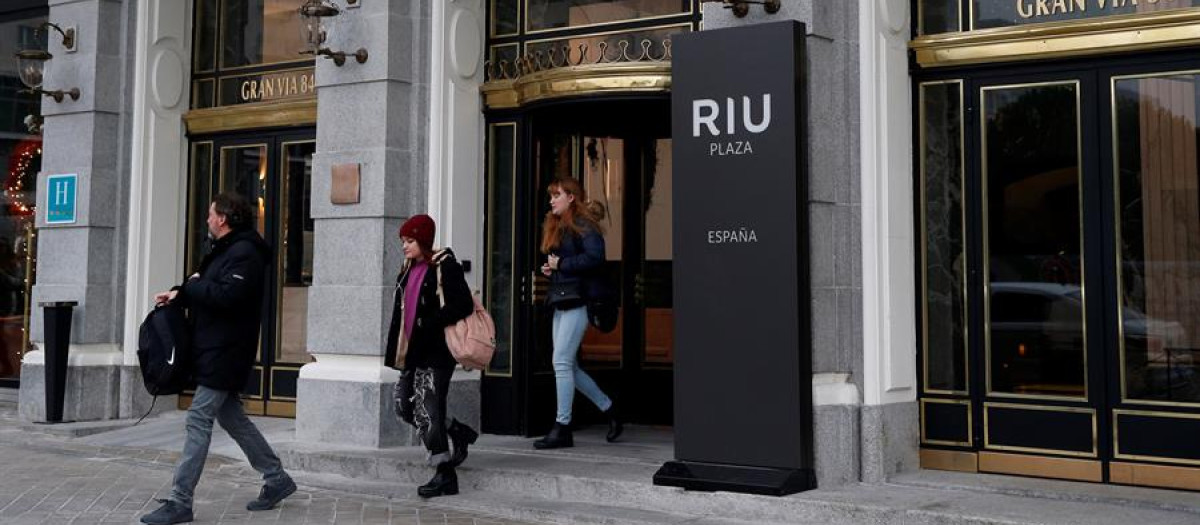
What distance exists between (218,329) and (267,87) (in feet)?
17.9

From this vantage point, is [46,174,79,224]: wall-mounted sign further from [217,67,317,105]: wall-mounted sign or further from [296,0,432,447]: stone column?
[296,0,432,447]: stone column

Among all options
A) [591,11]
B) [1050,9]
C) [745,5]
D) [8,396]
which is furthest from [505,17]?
[8,396]

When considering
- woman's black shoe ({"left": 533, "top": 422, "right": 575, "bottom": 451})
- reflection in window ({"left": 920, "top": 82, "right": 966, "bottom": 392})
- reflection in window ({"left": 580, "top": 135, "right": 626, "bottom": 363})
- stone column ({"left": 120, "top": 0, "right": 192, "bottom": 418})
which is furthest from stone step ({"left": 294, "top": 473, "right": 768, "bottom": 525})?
stone column ({"left": 120, "top": 0, "right": 192, "bottom": 418})

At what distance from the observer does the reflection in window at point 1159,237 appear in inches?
299

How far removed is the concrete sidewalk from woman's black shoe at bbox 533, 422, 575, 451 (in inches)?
3.8

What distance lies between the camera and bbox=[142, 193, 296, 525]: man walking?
728cm

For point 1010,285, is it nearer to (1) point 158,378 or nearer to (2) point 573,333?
(2) point 573,333

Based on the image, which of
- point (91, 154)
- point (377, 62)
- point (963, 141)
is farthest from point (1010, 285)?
point (91, 154)

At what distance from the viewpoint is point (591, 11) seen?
33.4 ft

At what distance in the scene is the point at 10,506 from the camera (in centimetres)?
803

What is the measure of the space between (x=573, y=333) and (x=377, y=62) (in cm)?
260

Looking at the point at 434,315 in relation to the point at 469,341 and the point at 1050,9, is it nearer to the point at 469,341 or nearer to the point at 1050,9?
the point at 469,341

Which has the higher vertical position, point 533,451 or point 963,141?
point 963,141

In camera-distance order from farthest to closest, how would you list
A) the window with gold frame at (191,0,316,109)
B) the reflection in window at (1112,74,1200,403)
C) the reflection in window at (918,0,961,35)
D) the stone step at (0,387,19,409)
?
the stone step at (0,387,19,409), the window with gold frame at (191,0,316,109), the reflection in window at (918,0,961,35), the reflection in window at (1112,74,1200,403)
